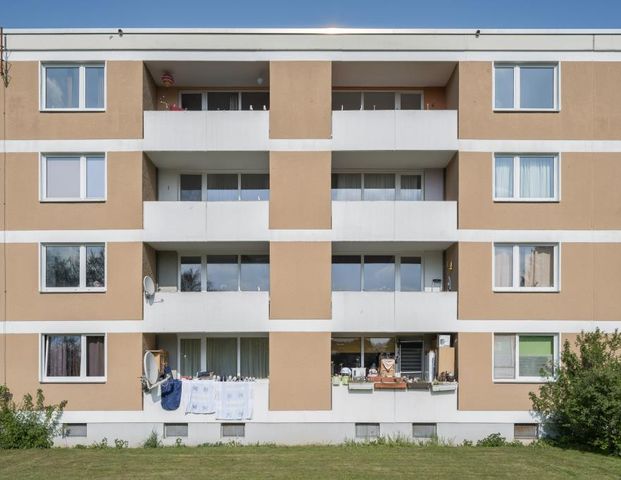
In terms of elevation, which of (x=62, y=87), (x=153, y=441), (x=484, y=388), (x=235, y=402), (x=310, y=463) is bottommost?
(x=153, y=441)

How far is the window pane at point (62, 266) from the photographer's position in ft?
51.8

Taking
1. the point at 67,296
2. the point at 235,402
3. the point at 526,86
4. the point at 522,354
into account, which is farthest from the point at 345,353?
the point at 526,86

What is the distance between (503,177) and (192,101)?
9838mm

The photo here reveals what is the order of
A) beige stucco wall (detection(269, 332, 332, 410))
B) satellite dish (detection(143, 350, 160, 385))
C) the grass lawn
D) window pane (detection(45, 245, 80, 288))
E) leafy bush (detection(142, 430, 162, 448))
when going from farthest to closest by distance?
window pane (detection(45, 245, 80, 288)), beige stucco wall (detection(269, 332, 332, 410)), leafy bush (detection(142, 430, 162, 448)), satellite dish (detection(143, 350, 160, 385)), the grass lawn

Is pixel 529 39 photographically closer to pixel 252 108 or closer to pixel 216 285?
pixel 252 108

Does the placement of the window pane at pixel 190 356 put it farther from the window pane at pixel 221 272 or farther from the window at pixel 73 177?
the window at pixel 73 177

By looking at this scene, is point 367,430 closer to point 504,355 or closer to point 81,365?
point 504,355

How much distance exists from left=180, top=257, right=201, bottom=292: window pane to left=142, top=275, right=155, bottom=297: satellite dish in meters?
1.66

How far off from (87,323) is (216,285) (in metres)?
3.87

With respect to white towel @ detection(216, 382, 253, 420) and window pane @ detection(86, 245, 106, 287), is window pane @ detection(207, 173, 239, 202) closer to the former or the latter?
window pane @ detection(86, 245, 106, 287)

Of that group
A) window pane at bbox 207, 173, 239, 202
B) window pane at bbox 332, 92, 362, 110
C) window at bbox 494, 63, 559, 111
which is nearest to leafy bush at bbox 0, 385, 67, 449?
window pane at bbox 207, 173, 239, 202

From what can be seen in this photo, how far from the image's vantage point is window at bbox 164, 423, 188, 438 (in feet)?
51.3

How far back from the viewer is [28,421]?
15086mm

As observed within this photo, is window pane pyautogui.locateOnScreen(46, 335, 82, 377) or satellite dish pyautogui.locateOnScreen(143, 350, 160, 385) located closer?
satellite dish pyautogui.locateOnScreen(143, 350, 160, 385)
